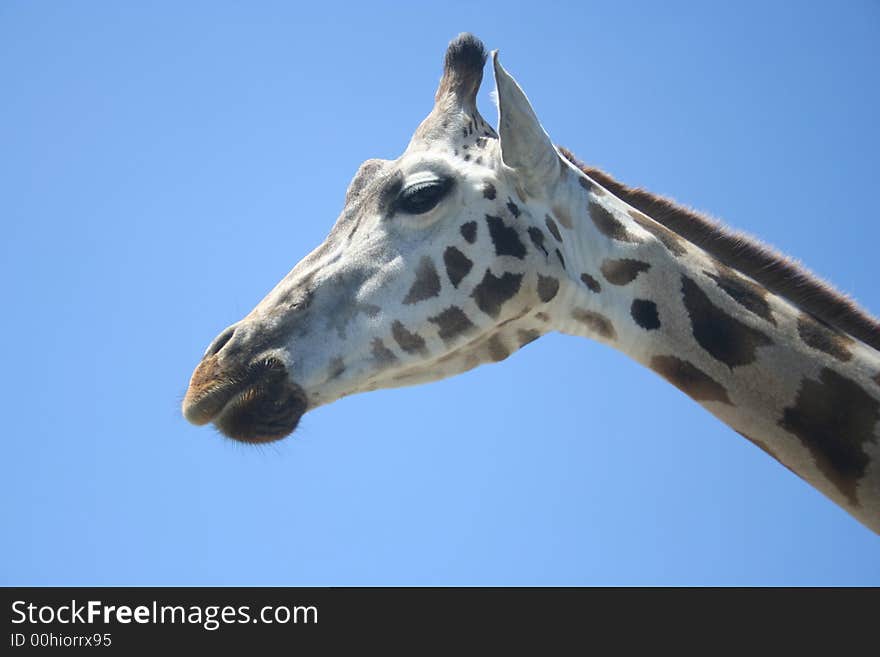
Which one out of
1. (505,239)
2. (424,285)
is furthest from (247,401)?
(505,239)

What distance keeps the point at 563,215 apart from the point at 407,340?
1.18 m

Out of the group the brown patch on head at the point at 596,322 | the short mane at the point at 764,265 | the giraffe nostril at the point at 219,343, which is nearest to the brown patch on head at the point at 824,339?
the short mane at the point at 764,265

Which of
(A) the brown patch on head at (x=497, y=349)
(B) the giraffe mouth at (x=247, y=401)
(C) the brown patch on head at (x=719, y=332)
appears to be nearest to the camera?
(C) the brown patch on head at (x=719, y=332)

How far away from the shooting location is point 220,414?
5.14 m

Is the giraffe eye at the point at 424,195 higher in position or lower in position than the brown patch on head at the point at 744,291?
higher

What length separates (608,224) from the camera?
5.34 metres

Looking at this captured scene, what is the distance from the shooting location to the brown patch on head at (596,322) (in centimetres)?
523

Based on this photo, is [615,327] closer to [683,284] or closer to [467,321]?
[683,284]

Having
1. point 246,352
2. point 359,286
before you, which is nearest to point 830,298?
point 359,286

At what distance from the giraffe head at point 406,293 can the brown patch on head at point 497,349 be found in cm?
3

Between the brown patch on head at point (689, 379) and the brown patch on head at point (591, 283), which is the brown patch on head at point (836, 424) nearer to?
the brown patch on head at point (689, 379)

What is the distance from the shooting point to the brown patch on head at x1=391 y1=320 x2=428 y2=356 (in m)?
5.38

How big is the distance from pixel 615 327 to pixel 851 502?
1.51 meters

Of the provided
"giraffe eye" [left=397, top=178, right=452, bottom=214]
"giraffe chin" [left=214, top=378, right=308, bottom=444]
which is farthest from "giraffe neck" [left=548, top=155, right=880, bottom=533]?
"giraffe chin" [left=214, top=378, right=308, bottom=444]
